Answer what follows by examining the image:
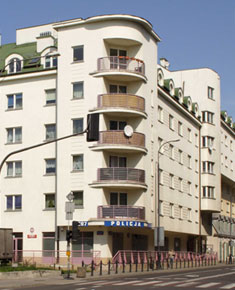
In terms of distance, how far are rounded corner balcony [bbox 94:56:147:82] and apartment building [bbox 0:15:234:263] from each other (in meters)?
0.07

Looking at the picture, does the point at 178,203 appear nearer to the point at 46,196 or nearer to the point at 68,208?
the point at 46,196

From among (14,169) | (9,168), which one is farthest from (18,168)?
(9,168)

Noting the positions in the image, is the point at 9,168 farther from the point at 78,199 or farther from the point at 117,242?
the point at 117,242

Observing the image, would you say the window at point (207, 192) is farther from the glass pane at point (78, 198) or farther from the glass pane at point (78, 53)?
the glass pane at point (78, 53)

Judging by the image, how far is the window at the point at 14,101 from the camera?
5094 cm

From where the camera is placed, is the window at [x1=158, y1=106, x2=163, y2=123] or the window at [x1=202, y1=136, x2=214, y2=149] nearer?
the window at [x1=158, y1=106, x2=163, y2=123]

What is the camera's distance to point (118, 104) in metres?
46.4

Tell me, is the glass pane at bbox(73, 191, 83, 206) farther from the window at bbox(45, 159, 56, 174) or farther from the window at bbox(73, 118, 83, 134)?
the window at bbox(73, 118, 83, 134)

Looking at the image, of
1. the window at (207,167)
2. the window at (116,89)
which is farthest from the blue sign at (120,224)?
the window at (207,167)

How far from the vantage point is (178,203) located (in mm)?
58781

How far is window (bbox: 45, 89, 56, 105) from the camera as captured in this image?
4941 centimetres

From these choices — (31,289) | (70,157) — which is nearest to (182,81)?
(70,157)

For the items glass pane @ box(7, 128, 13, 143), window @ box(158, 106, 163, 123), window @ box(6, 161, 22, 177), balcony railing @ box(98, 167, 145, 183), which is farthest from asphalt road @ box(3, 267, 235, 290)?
window @ box(158, 106, 163, 123)

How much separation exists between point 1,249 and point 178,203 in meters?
25.7
